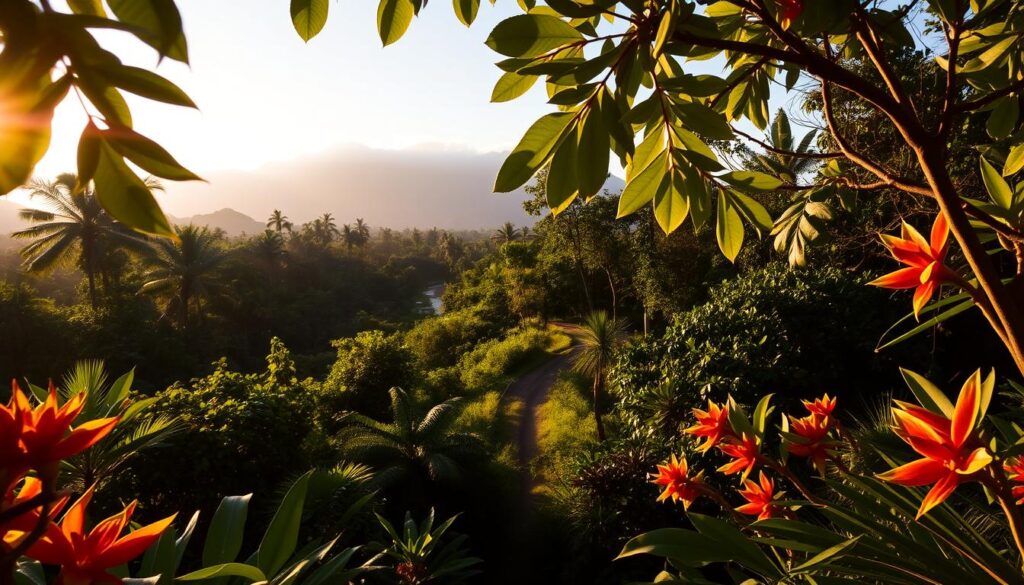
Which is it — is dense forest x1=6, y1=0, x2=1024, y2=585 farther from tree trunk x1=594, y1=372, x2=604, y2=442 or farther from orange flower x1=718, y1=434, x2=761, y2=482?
tree trunk x1=594, y1=372, x2=604, y2=442

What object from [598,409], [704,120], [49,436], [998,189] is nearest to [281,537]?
[49,436]

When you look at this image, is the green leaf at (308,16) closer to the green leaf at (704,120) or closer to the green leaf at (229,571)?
the green leaf at (704,120)

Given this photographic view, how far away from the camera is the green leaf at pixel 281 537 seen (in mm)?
915

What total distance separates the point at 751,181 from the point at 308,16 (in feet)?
2.10

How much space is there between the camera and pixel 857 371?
5777mm

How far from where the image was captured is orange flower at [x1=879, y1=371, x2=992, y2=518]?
0.51 metres

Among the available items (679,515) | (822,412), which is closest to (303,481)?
(822,412)

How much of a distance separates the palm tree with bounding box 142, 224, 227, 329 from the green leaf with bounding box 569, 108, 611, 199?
2120cm

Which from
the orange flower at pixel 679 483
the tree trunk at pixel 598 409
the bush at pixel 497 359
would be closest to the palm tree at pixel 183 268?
the bush at pixel 497 359

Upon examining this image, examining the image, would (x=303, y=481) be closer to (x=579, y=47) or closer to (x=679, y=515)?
(x=579, y=47)

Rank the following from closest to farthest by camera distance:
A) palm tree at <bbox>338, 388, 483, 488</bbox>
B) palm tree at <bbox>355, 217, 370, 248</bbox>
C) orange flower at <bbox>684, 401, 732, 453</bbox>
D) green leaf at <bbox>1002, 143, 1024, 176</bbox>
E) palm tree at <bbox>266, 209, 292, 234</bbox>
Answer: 1. green leaf at <bbox>1002, 143, 1024, 176</bbox>
2. orange flower at <bbox>684, 401, 732, 453</bbox>
3. palm tree at <bbox>338, 388, 483, 488</bbox>
4. palm tree at <bbox>266, 209, 292, 234</bbox>
5. palm tree at <bbox>355, 217, 370, 248</bbox>

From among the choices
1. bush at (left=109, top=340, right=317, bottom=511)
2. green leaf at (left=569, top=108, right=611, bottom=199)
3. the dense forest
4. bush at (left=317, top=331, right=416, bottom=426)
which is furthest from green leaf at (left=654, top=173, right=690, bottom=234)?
bush at (left=317, top=331, right=416, bottom=426)

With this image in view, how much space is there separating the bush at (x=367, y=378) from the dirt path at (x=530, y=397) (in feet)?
9.74

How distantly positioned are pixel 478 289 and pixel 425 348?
626cm
